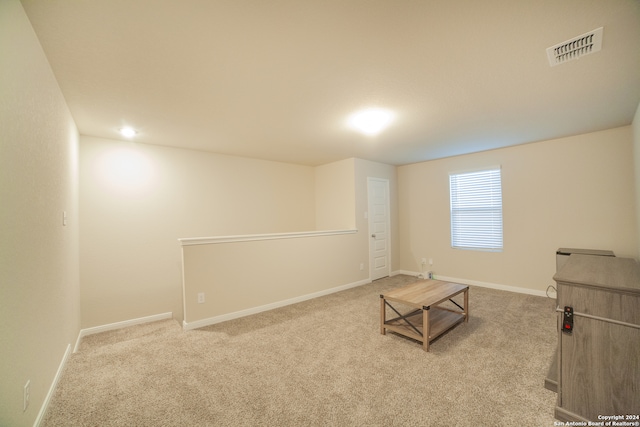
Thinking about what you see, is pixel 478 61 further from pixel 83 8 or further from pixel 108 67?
pixel 108 67

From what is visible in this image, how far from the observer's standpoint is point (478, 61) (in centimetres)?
194

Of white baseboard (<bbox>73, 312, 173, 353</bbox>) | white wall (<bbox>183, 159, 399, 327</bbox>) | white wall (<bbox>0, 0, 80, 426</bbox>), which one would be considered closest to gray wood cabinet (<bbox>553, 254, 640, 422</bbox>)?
white wall (<bbox>0, 0, 80, 426</bbox>)

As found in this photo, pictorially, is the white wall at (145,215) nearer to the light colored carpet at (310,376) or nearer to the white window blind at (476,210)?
the light colored carpet at (310,376)

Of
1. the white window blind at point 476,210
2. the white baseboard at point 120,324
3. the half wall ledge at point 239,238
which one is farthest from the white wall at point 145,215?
the white window blind at point 476,210

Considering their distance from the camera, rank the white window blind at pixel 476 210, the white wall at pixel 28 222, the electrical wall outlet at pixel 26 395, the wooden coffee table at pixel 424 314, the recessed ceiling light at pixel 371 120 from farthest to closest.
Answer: the white window blind at pixel 476 210 < the recessed ceiling light at pixel 371 120 < the wooden coffee table at pixel 424 314 < the electrical wall outlet at pixel 26 395 < the white wall at pixel 28 222

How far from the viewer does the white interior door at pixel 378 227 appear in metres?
5.38

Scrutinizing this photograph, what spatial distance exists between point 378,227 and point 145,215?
13.6ft

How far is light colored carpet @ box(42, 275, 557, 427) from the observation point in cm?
173

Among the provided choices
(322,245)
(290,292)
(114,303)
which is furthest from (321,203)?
(114,303)

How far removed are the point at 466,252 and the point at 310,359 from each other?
12.7 ft

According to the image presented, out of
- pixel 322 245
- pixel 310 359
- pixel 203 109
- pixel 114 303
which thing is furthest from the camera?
pixel 322 245

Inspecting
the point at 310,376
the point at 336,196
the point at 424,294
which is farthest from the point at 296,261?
the point at 310,376

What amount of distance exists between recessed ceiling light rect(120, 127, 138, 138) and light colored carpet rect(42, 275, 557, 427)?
98.0 inches

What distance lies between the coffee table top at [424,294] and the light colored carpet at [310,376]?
1.38 ft
